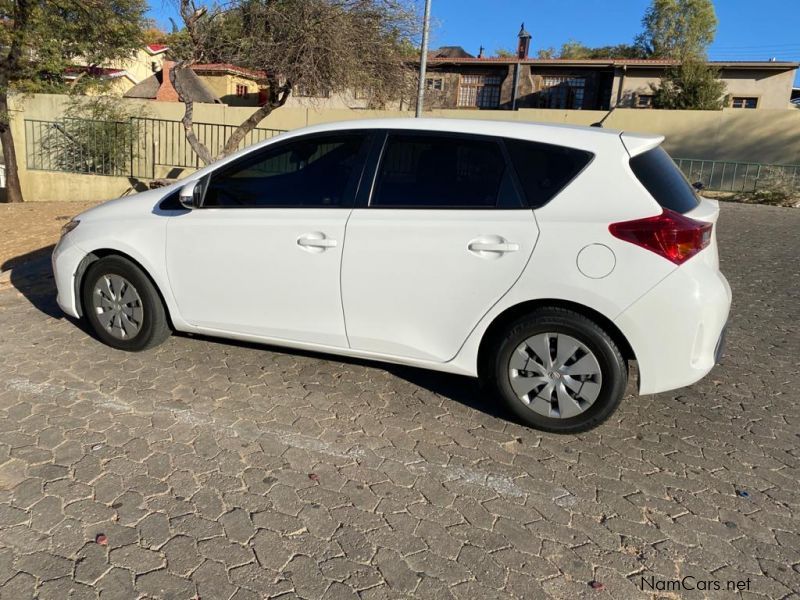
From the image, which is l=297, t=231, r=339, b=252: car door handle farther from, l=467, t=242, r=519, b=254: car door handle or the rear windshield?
the rear windshield

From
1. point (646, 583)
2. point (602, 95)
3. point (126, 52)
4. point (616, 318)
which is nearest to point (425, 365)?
point (616, 318)

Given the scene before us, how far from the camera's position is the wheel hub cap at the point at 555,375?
3.46 metres

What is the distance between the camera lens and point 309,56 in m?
11.4

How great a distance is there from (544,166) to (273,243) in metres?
1.70

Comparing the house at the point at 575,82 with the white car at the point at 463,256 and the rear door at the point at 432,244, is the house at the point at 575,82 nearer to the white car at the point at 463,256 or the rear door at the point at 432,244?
the white car at the point at 463,256

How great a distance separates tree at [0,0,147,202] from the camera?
12.0 meters

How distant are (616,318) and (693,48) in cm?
5729

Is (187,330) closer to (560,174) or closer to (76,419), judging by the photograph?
(76,419)

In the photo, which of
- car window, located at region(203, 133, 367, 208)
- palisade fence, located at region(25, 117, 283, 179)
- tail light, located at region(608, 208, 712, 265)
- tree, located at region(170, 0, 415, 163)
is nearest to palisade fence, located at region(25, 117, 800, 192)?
palisade fence, located at region(25, 117, 283, 179)

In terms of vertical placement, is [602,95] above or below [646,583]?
above

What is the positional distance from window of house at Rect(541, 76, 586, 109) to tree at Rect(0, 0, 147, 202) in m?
24.5

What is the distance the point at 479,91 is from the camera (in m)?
34.7

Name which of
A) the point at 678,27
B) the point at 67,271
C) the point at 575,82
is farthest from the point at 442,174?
the point at 678,27

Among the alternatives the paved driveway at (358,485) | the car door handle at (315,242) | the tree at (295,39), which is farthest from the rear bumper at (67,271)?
the tree at (295,39)
